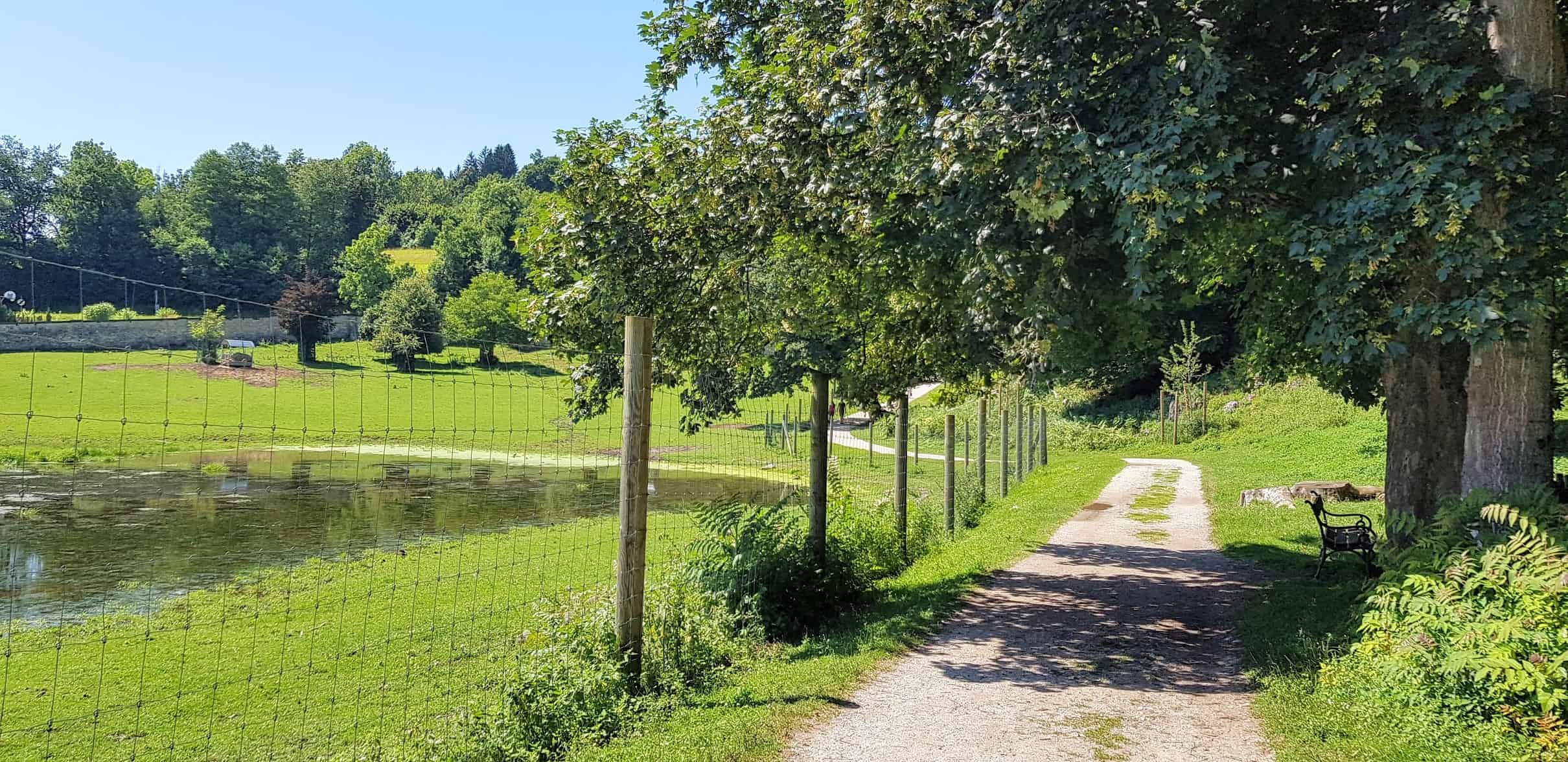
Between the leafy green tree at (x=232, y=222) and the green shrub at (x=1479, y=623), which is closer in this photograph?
the green shrub at (x=1479, y=623)

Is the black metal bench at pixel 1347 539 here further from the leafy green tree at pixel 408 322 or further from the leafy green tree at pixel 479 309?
the leafy green tree at pixel 479 309

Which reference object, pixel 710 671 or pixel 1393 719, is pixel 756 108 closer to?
pixel 710 671

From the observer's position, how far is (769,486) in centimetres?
2641

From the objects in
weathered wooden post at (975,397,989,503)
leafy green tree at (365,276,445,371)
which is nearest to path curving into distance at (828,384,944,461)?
weathered wooden post at (975,397,989,503)

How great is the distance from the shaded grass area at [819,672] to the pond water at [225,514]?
2.22 metres

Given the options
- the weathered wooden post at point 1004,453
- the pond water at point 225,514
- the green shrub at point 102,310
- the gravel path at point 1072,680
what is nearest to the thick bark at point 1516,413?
the gravel path at point 1072,680

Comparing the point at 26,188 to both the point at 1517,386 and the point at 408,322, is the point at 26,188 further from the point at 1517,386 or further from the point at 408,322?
the point at 1517,386

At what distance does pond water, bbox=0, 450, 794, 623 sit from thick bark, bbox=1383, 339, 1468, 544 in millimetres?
6576

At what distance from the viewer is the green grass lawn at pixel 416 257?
122 metres

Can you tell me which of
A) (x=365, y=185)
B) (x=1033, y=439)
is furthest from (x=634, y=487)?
(x=365, y=185)

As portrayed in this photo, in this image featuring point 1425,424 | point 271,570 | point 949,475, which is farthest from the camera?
point 271,570

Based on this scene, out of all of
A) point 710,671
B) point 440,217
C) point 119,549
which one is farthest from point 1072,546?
point 440,217

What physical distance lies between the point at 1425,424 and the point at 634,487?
23.3 ft

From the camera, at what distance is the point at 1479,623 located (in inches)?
193
